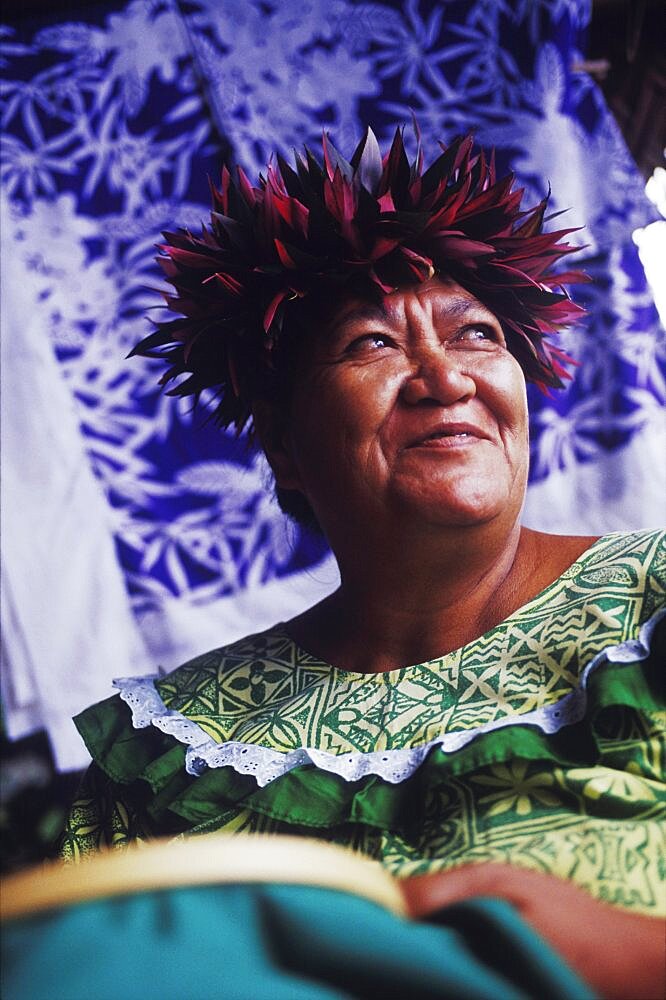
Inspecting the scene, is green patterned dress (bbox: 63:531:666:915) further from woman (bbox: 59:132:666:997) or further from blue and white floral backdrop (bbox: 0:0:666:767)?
blue and white floral backdrop (bbox: 0:0:666:767)

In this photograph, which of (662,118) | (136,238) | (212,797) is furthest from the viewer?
(136,238)

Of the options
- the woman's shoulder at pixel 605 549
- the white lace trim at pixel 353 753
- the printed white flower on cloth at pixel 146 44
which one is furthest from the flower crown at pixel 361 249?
the printed white flower on cloth at pixel 146 44

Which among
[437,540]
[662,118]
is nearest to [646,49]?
[662,118]

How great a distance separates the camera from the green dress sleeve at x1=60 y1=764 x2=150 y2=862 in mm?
948

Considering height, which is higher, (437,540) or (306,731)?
(437,540)

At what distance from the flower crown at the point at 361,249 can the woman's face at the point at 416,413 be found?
1.3 inches

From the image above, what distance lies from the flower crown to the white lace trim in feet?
1.09

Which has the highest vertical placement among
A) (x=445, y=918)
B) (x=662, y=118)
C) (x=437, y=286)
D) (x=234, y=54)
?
(x=234, y=54)

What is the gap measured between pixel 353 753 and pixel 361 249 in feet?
1.44

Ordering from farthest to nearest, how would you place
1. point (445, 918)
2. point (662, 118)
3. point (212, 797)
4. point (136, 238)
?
point (136, 238) → point (662, 118) → point (212, 797) → point (445, 918)

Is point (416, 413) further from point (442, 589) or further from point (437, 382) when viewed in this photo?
point (442, 589)

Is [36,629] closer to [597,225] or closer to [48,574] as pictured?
[48,574]

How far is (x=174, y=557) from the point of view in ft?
4.42

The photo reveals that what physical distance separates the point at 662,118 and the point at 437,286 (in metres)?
0.50
